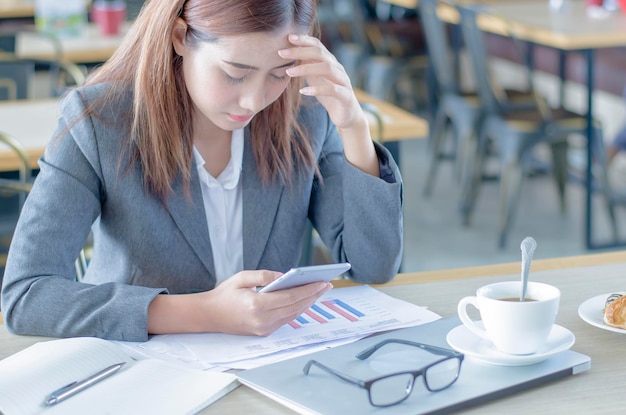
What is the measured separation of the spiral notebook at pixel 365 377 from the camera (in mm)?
1058

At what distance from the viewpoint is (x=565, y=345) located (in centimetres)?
117

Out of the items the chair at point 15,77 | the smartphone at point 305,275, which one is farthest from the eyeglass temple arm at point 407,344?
the chair at point 15,77

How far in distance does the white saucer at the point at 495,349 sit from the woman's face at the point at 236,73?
43 cm

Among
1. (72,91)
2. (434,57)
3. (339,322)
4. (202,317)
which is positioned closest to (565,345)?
(339,322)

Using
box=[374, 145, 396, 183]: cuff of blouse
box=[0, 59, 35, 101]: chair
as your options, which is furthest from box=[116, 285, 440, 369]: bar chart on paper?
box=[0, 59, 35, 101]: chair

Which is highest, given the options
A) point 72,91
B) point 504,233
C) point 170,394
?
point 72,91

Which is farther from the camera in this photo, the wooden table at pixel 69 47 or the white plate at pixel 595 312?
the wooden table at pixel 69 47

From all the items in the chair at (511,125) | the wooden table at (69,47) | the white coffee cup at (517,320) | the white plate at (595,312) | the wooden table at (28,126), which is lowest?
the chair at (511,125)

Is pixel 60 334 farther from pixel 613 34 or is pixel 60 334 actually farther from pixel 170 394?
pixel 613 34

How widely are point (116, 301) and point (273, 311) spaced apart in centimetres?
20

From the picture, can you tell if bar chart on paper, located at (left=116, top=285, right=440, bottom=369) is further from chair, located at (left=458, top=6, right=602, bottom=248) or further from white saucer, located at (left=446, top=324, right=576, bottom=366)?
chair, located at (left=458, top=6, right=602, bottom=248)

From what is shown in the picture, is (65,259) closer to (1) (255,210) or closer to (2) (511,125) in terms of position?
(1) (255,210)

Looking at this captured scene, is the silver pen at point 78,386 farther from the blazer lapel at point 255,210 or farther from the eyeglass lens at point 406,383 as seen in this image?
the blazer lapel at point 255,210

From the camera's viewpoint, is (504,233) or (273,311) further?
(504,233)
